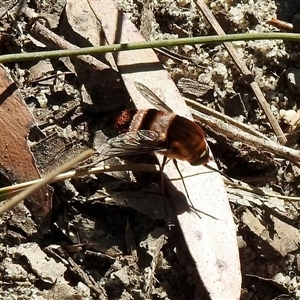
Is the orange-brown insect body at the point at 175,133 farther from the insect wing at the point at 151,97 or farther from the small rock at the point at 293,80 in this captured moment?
the small rock at the point at 293,80

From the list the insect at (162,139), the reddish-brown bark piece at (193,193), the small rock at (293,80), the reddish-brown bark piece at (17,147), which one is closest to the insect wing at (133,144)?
the insect at (162,139)

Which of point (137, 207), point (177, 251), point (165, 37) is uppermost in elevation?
point (165, 37)

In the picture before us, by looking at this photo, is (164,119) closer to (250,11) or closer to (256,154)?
(256,154)

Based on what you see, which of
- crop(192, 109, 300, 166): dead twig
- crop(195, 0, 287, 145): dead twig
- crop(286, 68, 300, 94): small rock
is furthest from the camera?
crop(286, 68, 300, 94): small rock

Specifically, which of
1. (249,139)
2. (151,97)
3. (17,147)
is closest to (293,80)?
(249,139)

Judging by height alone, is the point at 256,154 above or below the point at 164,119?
below

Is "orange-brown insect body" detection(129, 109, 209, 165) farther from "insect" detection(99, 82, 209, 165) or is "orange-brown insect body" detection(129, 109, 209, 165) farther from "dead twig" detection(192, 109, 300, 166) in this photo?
"dead twig" detection(192, 109, 300, 166)

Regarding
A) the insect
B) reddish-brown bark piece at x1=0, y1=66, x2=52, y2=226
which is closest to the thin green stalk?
reddish-brown bark piece at x1=0, y1=66, x2=52, y2=226

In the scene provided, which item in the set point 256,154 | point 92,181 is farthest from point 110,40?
point 256,154
